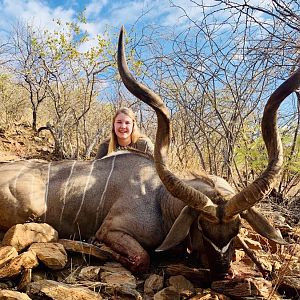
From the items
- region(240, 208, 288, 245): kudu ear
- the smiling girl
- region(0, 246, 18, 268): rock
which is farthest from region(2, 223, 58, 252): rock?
the smiling girl

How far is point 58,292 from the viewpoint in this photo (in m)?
2.28

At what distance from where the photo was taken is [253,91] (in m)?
4.96

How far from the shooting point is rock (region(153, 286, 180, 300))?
2.42m

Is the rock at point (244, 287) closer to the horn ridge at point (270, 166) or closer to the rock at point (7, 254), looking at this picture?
the horn ridge at point (270, 166)

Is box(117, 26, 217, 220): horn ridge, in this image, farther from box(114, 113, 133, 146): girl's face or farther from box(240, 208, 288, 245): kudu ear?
box(114, 113, 133, 146): girl's face

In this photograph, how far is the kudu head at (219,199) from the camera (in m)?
2.48

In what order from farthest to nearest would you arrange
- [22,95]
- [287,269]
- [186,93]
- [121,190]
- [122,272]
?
[22,95] < [186,93] < [121,190] < [122,272] < [287,269]

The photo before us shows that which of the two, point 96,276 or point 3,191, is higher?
point 3,191

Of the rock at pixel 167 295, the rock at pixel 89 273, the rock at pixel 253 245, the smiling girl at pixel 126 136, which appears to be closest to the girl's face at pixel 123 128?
the smiling girl at pixel 126 136

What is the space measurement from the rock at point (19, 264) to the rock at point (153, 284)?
673 mm

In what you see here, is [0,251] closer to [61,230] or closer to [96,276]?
[96,276]

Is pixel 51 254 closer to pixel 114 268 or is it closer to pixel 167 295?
pixel 114 268

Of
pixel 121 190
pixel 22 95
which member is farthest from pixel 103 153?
pixel 22 95

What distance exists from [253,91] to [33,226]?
10.2ft
